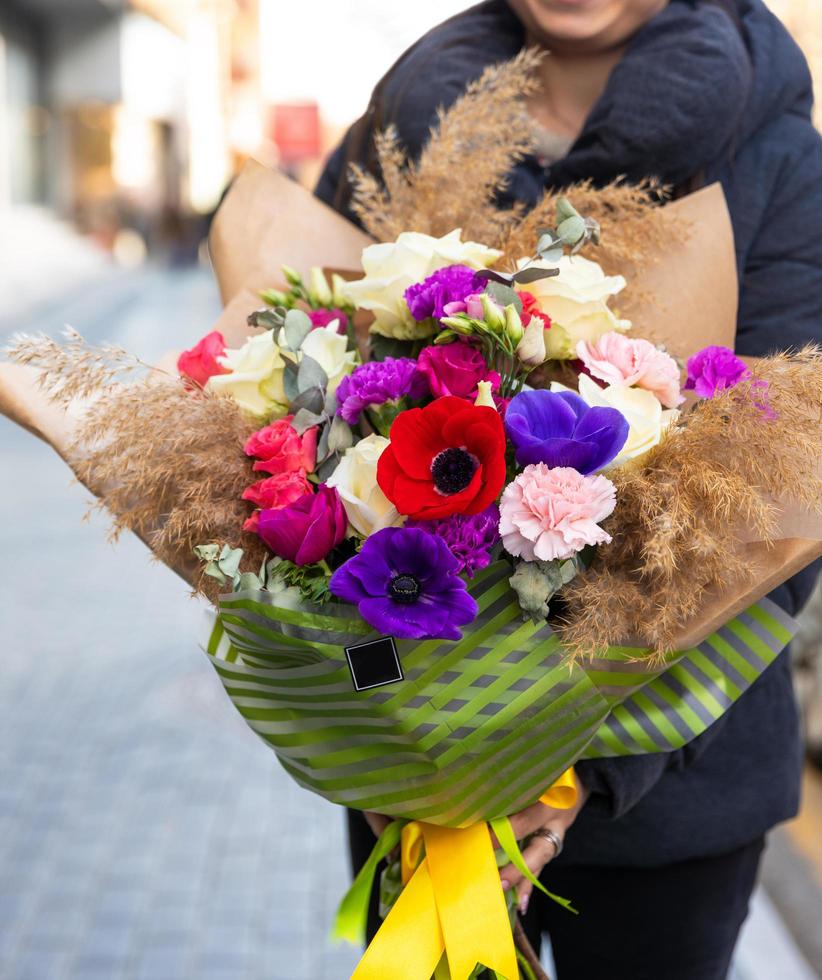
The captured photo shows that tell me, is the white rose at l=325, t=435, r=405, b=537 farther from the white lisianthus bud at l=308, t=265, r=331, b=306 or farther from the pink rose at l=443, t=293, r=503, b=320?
the white lisianthus bud at l=308, t=265, r=331, b=306

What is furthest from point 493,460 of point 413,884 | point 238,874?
point 238,874

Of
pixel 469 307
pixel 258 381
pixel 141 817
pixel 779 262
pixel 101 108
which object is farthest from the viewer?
pixel 101 108

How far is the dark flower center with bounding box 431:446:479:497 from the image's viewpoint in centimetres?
95

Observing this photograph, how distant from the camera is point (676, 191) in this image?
1434mm

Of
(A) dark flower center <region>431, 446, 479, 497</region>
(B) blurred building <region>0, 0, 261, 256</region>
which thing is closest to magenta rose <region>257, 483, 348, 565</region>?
(A) dark flower center <region>431, 446, 479, 497</region>

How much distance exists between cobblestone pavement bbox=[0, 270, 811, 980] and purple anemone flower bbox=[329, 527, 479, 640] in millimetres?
968

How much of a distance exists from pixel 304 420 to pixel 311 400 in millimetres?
25

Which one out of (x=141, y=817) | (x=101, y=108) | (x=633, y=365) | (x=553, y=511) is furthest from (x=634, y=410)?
(x=101, y=108)

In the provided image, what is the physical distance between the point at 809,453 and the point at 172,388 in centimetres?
62

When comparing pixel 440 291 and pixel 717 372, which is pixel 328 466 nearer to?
pixel 440 291

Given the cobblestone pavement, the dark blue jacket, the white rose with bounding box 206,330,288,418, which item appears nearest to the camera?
the white rose with bounding box 206,330,288,418

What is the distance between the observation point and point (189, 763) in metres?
3.52

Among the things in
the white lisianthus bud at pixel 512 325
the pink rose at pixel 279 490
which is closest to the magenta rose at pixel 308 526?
the pink rose at pixel 279 490

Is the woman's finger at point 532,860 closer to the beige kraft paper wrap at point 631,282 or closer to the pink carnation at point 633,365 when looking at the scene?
the beige kraft paper wrap at point 631,282
